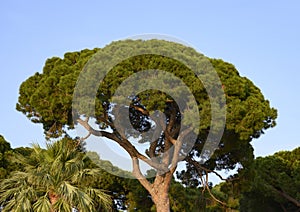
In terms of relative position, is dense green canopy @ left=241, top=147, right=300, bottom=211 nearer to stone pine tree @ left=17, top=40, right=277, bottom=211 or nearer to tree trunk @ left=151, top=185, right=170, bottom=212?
stone pine tree @ left=17, top=40, right=277, bottom=211

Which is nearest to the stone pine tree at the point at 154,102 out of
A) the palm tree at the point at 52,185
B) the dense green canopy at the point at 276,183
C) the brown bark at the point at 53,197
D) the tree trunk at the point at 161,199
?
the tree trunk at the point at 161,199

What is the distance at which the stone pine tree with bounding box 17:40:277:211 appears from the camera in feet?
43.1

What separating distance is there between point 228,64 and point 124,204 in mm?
8522

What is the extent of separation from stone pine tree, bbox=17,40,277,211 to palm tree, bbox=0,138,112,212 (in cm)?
231

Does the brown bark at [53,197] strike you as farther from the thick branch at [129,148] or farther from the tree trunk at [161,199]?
the tree trunk at [161,199]

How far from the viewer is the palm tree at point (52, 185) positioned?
10.3 metres

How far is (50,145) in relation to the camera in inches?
440

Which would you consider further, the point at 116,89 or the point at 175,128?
the point at 175,128

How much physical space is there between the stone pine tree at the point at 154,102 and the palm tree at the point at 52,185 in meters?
2.31

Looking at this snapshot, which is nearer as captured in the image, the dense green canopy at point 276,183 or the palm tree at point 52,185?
the palm tree at point 52,185

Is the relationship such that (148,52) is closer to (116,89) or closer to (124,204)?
(116,89)

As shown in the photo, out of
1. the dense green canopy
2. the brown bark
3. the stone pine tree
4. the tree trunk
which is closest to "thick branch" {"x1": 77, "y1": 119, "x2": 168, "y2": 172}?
the stone pine tree

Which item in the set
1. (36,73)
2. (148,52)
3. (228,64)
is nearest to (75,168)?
(148,52)

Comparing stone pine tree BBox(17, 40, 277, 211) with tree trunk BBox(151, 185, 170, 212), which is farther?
tree trunk BBox(151, 185, 170, 212)
